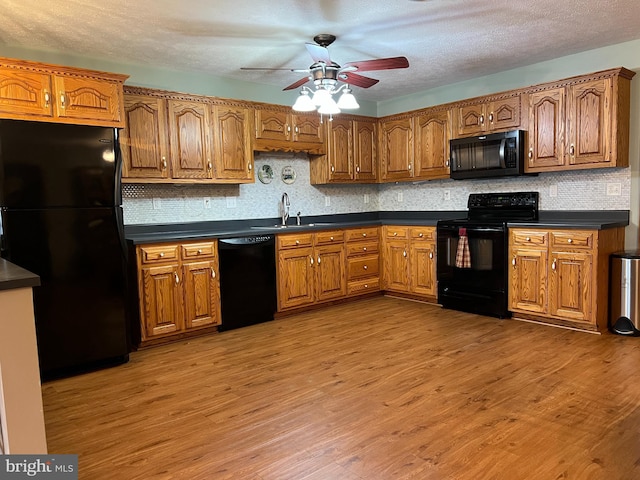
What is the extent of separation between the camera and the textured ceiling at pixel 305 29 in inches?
118

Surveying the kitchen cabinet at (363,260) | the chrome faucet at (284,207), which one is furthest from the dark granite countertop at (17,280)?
the kitchen cabinet at (363,260)

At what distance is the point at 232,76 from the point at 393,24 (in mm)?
1940

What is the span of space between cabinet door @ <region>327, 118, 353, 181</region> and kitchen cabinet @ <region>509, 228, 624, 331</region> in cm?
212

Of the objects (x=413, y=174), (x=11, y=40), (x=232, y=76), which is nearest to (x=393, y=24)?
(x=232, y=76)

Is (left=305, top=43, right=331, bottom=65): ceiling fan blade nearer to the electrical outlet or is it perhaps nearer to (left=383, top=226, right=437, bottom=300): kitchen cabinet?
(left=383, top=226, right=437, bottom=300): kitchen cabinet

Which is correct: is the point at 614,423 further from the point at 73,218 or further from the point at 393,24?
the point at 73,218

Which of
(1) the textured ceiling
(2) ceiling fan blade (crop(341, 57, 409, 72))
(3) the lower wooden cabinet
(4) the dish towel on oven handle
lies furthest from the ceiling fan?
(4) the dish towel on oven handle

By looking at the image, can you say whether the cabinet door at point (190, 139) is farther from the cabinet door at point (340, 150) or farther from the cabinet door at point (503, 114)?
the cabinet door at point (503, 114)

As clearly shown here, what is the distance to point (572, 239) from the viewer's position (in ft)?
12.9

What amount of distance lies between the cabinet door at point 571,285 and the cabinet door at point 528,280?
7 centimetres

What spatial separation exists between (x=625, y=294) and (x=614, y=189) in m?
0.97

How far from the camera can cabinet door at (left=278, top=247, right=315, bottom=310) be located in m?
4.69

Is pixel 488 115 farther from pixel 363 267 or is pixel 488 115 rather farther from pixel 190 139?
pixel 190 139

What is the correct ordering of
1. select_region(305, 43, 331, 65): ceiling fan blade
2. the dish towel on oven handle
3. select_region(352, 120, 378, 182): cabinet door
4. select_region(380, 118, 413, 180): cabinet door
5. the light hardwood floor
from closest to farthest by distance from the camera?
the light hardwood floor < select_region(305, 43, 331, 65): ceiling fan blade < the dish towel on oven handle < select_region(380, 118, 413, 180): cabinet door < select_region(352, 120, 378, 182): cabinet door
